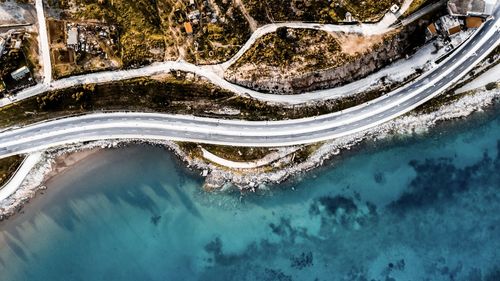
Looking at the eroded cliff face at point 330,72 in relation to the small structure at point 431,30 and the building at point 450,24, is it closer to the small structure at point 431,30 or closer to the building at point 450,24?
the small structure at point 431,30

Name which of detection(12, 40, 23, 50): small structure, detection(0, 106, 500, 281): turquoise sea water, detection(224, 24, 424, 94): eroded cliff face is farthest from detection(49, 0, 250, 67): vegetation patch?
detection(0, 106, 500, 281): turquoise sea water

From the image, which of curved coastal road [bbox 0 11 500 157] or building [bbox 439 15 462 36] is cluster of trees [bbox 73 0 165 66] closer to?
curved coastal road [bbox 0 11 500 157]

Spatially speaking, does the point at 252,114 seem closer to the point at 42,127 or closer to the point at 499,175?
the point at 42,127

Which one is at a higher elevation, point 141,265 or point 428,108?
point 428,108

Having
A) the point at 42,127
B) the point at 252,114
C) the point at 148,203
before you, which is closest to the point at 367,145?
the point at 252,114

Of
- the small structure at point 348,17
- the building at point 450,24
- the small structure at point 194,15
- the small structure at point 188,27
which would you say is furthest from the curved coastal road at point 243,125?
the small structure at point 194,15

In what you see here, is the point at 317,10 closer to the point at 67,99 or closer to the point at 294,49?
the point at 294,49

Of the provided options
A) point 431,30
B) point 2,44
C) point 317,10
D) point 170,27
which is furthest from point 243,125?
point 2,44
